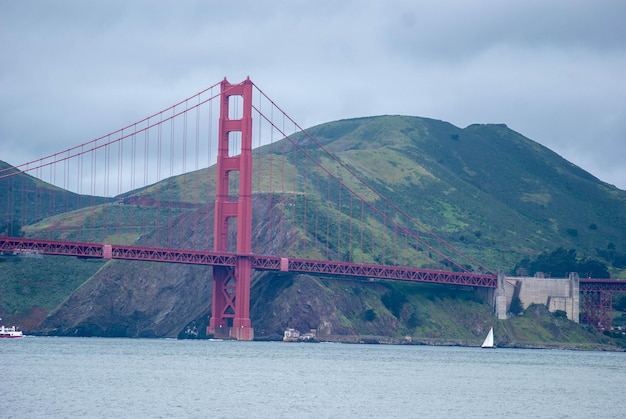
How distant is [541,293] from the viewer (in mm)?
146625

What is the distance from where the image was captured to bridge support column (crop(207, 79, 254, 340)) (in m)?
120

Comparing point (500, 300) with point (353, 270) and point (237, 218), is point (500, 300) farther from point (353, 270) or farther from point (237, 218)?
point (237, 218)

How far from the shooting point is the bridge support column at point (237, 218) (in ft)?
393

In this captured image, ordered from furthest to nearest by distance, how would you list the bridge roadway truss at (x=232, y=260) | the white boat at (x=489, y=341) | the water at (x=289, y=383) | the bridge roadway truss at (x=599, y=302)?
the bridge roadway truss at (x=599, y=302), the white boat at (x=489, y=341), the bridge roadway truss at (x=232, y=260), the water at (x=289, y=383)

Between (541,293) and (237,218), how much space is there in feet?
140

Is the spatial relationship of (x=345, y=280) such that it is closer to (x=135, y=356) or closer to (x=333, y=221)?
(x=333, y=221)

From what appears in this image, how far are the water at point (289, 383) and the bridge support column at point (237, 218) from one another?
1028 centimetres

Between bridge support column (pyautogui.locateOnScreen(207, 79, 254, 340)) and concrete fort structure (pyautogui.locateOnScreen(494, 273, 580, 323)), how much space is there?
34644 mm

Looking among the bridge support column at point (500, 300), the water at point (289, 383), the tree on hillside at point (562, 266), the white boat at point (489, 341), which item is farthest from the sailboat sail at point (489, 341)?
the tree on hillside at point (562, 266)

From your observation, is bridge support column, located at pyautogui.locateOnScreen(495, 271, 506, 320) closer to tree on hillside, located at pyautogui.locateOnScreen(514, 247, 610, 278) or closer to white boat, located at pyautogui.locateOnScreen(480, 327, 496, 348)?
white boat, located at pyautogui.locateOnScreen(480, 327, 496, 348)

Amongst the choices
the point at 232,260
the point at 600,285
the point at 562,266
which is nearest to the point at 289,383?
the point at 232,260

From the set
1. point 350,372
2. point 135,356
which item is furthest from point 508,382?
point 135,356

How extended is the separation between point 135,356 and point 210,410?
3887 centimetres

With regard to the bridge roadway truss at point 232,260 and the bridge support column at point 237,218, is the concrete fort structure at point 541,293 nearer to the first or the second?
the bridge roadway truss at point 232,260
